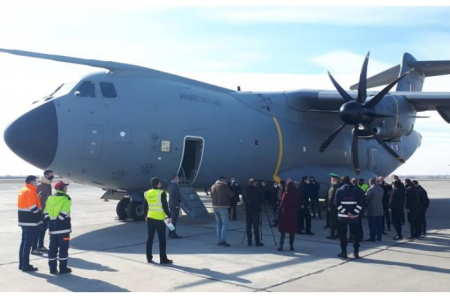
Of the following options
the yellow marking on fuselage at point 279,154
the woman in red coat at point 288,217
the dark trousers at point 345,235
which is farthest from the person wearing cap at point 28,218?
the yellow marking on fuselage at point 279,154

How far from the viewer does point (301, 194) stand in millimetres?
12125

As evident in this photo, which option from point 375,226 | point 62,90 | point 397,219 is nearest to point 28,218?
point 62,90

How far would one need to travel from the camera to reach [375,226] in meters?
11.2

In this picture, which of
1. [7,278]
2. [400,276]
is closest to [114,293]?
[7,278]

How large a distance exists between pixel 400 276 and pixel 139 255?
5.08 m

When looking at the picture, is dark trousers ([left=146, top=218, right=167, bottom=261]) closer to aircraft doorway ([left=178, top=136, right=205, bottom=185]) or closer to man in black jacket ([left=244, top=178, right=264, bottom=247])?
man in black jacket ([left=244, top=178, right=264, bottom=247])

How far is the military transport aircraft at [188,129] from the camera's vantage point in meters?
11.7

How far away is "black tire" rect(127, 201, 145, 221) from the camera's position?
13.9 m

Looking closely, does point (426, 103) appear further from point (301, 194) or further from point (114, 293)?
point (114, 293)

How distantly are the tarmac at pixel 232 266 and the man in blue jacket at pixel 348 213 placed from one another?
1.06ft

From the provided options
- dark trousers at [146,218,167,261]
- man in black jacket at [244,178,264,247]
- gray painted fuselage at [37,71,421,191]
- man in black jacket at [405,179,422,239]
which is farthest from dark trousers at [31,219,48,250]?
man in black jacket at [405,179,422,239]

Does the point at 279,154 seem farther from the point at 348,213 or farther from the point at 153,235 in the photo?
the point at 153,235

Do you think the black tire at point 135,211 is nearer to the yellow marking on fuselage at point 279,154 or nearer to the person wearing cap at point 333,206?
the yellow marking on fuselage at point 279,154

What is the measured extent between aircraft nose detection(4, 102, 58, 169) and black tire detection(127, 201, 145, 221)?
3.29m
